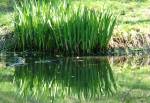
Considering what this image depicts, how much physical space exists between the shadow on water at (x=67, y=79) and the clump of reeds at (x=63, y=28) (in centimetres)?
41

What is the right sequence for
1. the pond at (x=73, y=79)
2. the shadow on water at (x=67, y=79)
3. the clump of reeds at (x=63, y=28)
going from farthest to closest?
1. the clump of reeds at (x=63, y=28)
2. the shadow on water at (x=67, y=79)
3. the pond at (x=73, y=79)

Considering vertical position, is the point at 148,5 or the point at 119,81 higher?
the point at 148,5

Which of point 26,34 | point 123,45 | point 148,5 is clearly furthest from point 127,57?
point 148,5

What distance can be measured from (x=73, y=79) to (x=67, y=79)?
10cm

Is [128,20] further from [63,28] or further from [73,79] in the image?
[73,79]

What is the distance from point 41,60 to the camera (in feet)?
35.6

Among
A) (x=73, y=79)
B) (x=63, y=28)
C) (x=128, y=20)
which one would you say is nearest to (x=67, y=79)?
(x=73, y=79)

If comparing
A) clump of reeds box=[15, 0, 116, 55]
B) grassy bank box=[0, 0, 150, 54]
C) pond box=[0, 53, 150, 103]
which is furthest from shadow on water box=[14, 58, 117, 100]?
grassy bank box=[0, 0, 150, 54]

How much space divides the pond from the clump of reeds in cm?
26

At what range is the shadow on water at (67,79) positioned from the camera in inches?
331

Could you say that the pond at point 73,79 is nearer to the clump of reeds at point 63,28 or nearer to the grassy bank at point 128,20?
the clump of reeds at point 63,28

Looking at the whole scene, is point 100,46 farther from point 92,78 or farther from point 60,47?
point 92,78

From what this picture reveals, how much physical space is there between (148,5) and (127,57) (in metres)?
2.98

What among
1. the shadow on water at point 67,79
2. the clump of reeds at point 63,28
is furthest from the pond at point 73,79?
the clump of reeds at point 63,28
